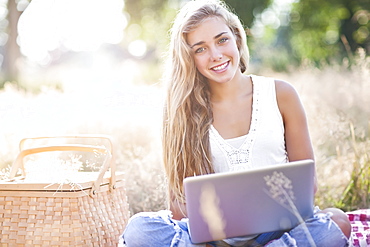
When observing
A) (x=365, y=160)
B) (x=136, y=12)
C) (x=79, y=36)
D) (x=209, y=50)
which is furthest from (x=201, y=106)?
(x=136, y=12)

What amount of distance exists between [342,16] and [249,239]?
50.5 ft

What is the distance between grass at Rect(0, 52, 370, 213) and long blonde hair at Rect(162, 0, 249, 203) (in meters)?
0.27

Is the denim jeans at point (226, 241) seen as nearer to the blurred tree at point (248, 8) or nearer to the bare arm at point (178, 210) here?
the bare arm at point (178, 210)

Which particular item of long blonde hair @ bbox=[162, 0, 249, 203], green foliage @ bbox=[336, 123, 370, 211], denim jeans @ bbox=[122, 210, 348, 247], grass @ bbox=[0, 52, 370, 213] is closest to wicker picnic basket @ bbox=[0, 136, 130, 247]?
denim jeans @ bbox=[122, 210, 348, 247]

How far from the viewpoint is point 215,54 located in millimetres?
2850

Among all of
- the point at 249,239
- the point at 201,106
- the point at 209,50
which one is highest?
the point at 209,50

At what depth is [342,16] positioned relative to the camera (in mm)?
16812

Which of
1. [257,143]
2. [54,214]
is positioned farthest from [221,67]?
[54,214]

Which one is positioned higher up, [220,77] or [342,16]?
[342,16]

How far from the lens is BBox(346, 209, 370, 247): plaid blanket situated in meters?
2.80

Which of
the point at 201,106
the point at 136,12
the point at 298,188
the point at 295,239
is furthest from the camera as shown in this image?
the point at 136,12

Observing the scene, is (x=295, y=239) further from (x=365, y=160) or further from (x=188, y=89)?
(x=365, y=160)

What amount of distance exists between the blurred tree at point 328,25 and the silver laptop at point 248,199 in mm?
13367

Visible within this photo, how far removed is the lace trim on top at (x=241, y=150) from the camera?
9.17 ft
